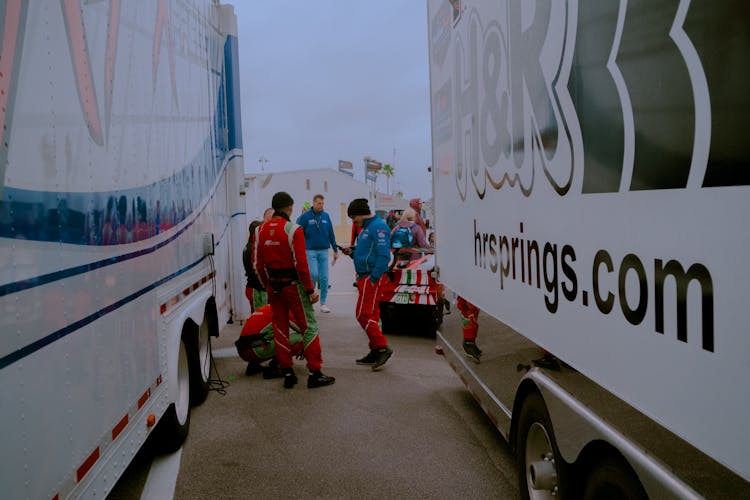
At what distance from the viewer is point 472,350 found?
14.4ft

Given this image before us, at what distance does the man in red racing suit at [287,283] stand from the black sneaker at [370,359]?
0.80 m

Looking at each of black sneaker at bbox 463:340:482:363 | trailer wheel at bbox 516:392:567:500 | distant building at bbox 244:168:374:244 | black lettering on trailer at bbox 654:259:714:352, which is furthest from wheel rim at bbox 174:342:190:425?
distant building at bbox 244:168:374:244

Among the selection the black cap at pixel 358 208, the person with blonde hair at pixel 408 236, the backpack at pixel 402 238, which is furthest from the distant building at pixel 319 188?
the black cap at pixel 358 208

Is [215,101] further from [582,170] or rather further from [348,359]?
[582,170]

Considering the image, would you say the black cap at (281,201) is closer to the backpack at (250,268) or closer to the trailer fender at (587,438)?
the backpack at (250,268)

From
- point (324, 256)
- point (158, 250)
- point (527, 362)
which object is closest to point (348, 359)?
point (324, 256)

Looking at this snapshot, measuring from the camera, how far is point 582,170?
92.1 inches

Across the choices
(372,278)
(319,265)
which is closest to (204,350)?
(372,278)

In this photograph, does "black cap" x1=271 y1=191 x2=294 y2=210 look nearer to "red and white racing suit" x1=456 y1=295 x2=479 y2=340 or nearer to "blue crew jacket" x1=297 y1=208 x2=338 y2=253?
"red and white racing suit" x1=456 y1=295 x2=479 y2=340

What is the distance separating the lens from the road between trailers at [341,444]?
13.1 feet

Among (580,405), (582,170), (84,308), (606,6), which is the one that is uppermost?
(606,6)

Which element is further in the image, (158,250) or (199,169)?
(199,169)

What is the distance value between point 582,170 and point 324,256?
8.12 m

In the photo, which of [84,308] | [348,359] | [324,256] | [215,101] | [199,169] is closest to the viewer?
[84,308]
